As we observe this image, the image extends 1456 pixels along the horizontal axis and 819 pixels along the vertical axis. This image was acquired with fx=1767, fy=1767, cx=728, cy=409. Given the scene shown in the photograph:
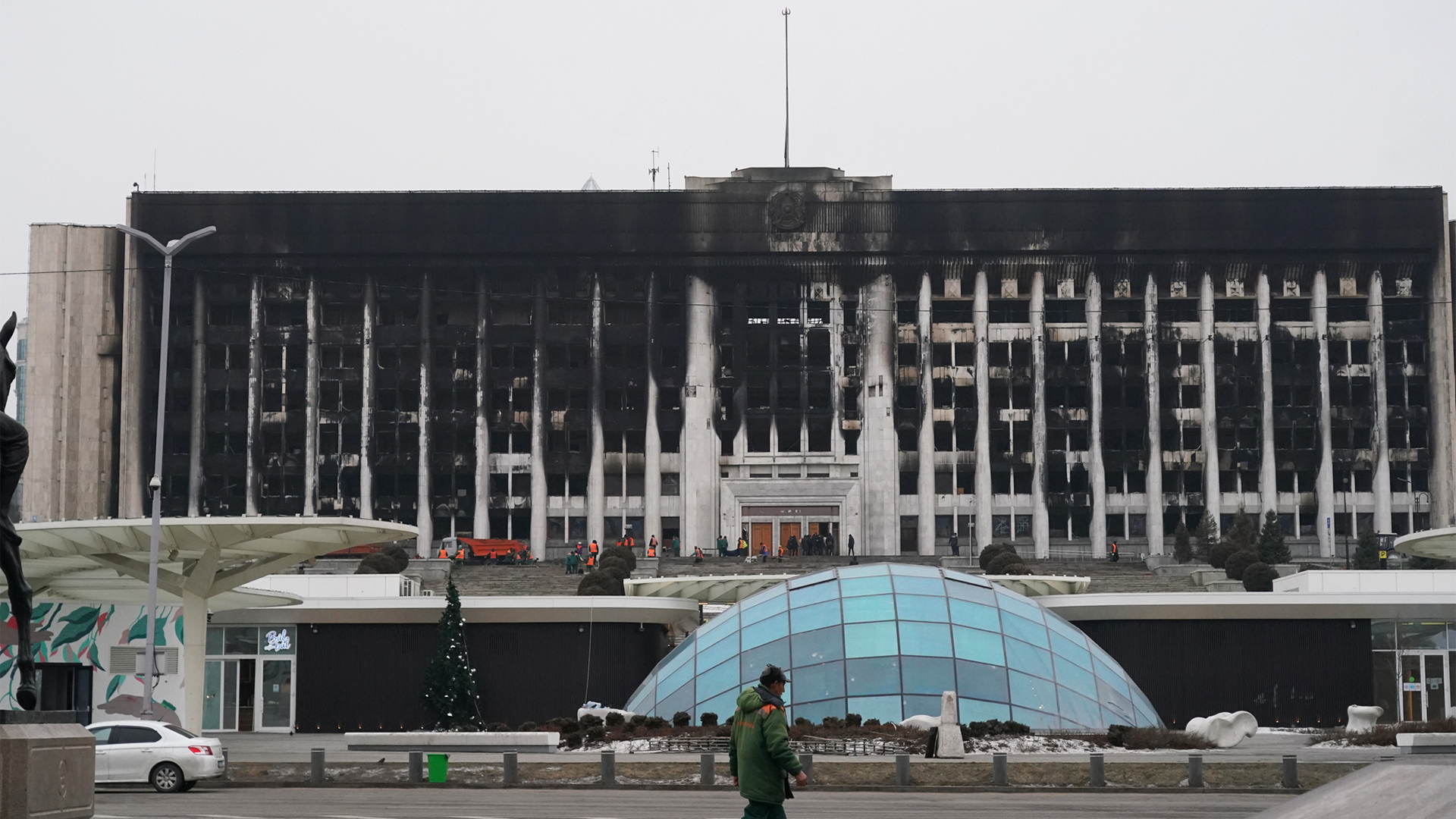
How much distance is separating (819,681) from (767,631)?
2628mm

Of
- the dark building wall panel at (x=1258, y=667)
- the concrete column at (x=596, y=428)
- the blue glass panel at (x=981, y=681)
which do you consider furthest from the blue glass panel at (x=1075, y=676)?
the concrete column at (x=596, y=428)

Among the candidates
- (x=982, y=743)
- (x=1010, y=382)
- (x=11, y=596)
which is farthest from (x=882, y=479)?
(x=11, y=596)

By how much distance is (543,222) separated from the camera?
102062 millimetres

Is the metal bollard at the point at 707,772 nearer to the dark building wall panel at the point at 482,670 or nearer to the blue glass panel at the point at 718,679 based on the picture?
the blue glass panel at the point at 718,679

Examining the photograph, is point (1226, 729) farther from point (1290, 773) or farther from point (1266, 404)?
point (1266, 404)

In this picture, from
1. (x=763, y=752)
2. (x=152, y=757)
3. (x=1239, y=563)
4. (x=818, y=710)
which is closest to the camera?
(x=763, y=752)

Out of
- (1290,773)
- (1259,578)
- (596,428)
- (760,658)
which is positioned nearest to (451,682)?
(760,658)

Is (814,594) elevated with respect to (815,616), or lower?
elevated

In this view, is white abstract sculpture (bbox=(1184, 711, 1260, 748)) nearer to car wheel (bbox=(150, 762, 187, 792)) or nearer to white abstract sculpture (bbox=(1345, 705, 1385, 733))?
white abstract sculpture (bbox=(1345, 705, 1385, 733))

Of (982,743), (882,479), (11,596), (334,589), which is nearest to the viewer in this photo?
(11,596)

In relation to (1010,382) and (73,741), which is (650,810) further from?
(1010,382)

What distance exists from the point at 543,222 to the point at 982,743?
241 ft

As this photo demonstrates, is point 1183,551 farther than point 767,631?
Yes

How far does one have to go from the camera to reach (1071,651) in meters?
38.3
